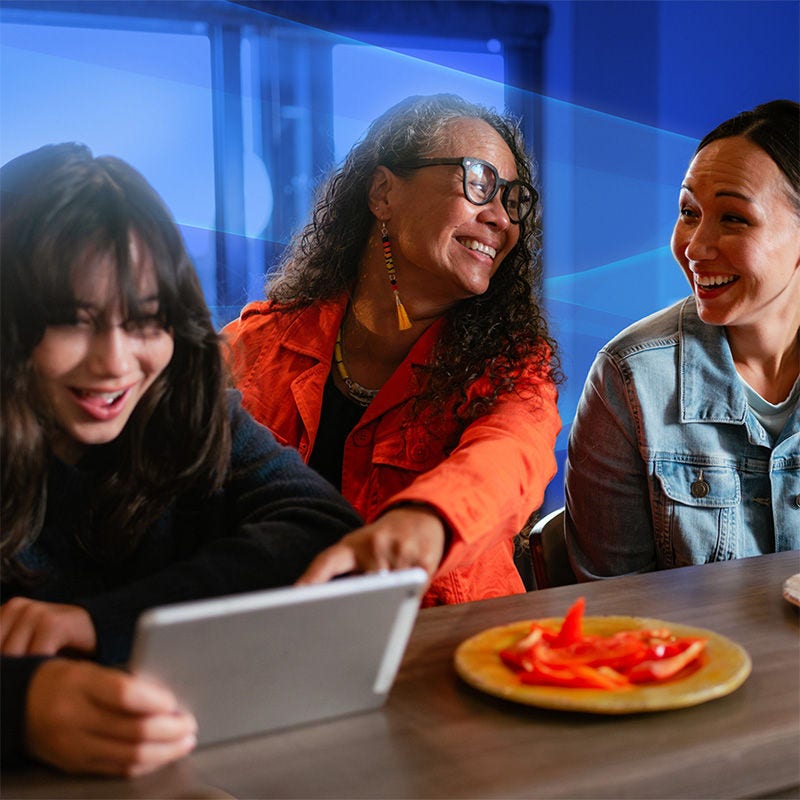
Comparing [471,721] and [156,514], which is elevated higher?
[156,514]

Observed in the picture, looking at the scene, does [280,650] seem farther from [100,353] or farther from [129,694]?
[100,353]

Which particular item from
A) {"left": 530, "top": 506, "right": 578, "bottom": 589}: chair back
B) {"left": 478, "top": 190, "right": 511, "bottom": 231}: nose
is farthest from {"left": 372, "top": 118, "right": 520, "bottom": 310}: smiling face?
{"left": 530, "top": 506, "right": 578, "bottom": 589}: chair back

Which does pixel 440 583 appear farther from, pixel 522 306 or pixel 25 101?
pixel 25 101

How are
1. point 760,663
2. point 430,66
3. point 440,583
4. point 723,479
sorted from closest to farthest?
point 760,663
point 440,583
point 723,479
point 430,66

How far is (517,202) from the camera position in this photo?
1957mm

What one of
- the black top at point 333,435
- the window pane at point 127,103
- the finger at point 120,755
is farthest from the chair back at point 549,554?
the window pane at point 127,103

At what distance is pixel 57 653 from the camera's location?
1051 millimetres

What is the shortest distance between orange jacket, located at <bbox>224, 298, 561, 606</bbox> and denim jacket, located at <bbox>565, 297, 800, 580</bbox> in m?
0.20

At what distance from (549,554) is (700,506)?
0.28m

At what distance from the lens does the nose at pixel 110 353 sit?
1.16m

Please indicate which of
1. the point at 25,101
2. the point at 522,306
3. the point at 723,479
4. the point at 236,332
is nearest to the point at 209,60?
the point at 25,101

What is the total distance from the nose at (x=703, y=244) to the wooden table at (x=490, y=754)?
98 centimetres

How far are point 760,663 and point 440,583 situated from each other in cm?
68

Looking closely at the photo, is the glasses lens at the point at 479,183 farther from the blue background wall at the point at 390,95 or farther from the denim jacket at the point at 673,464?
the blue background wall at the point at 390,95
